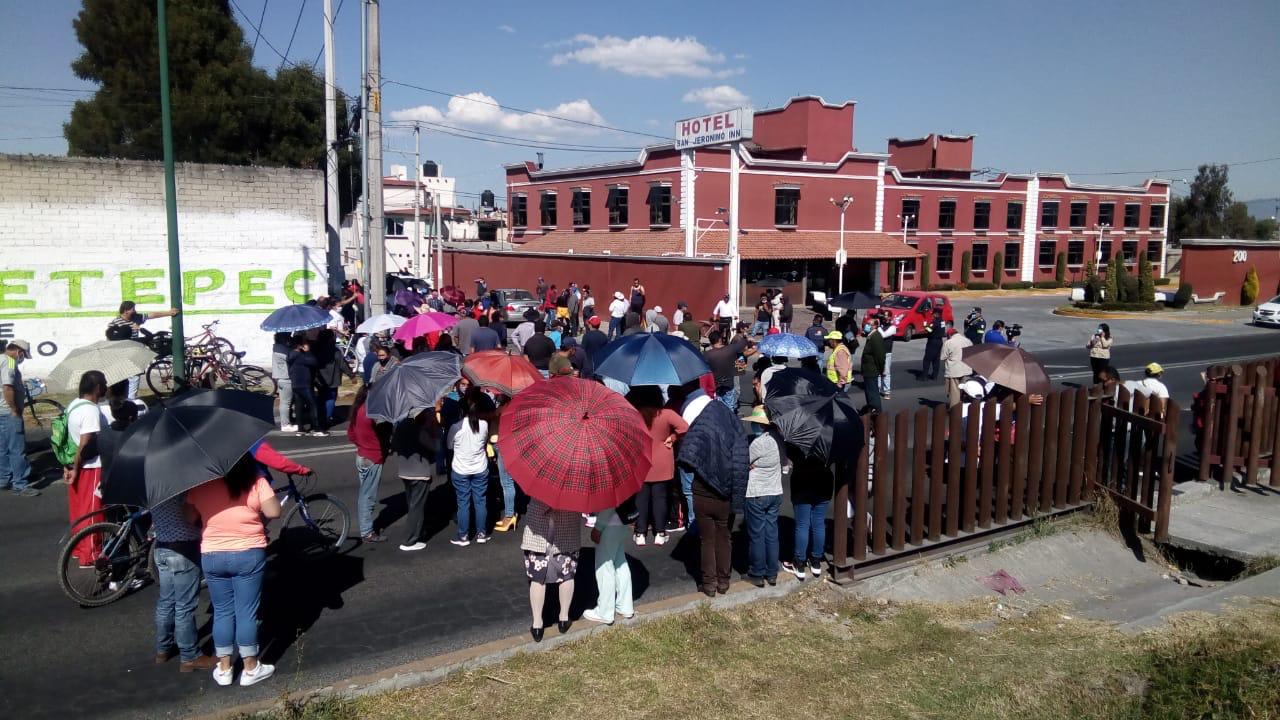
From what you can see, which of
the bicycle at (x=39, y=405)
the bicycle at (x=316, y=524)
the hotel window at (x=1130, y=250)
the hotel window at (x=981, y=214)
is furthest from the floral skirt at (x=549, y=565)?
the hotel window at (x=1130, y=250)

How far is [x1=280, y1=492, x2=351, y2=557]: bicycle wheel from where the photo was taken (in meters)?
8.16

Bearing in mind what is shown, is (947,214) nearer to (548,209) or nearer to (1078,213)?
(1078,213)

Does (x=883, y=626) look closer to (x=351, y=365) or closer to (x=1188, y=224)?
(x=351, y=365)

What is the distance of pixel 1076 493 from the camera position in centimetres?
909

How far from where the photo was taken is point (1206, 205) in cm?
8338

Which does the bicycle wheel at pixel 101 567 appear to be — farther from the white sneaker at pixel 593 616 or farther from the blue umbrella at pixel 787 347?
the blue umbrella at pixel 787 347

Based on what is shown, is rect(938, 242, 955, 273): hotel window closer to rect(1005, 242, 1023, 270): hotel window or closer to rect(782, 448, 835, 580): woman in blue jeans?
rect(1005, 242, 1023, 270): hotel window

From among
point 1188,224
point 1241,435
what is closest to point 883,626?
point 1241,435

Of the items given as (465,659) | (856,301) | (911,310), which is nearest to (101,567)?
(465,659)

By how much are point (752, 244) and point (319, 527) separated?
3513 centimetres

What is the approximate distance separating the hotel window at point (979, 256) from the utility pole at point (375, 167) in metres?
43.9

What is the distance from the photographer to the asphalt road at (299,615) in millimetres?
5598

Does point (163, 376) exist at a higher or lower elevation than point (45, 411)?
higher

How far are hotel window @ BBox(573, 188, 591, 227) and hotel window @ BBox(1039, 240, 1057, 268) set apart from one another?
31.1 meters
